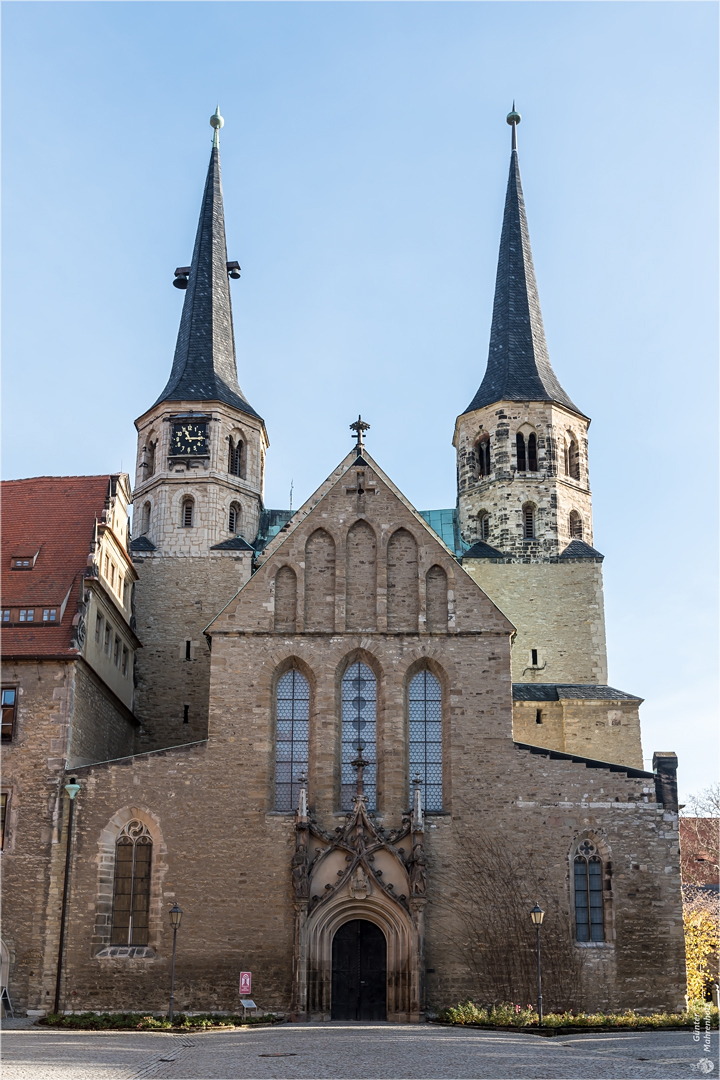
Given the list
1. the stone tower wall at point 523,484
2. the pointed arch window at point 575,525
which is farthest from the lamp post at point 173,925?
the pointed arch window at point 575,525

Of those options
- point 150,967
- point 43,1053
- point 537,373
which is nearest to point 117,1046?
point 43,1053

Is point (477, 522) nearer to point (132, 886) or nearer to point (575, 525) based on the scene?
point (575, 525)

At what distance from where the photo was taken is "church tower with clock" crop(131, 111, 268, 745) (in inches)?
1539

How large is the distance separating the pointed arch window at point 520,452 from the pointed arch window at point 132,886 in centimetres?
2004

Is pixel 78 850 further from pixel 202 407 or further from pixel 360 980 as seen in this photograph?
pixel 202 407

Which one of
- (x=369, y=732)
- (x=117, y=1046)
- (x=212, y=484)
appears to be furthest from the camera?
(x=212, y=484)

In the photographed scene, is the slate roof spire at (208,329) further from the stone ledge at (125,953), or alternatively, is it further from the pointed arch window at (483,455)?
the stone ledge at (125,953)

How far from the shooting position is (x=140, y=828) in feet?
99.4

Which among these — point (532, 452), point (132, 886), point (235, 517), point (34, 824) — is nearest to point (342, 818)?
point (132, 886)

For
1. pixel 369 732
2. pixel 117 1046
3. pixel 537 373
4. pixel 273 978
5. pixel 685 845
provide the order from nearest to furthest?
1. pixel 117 1046
2. pixel 273 978
3. pixel 369 732
4. pixel 537 373
5. pixel 685 845

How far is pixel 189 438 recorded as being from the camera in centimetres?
4319

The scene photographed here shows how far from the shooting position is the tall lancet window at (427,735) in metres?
31.3

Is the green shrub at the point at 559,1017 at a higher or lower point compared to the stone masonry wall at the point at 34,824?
lower

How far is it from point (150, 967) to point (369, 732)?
7.98 meters
